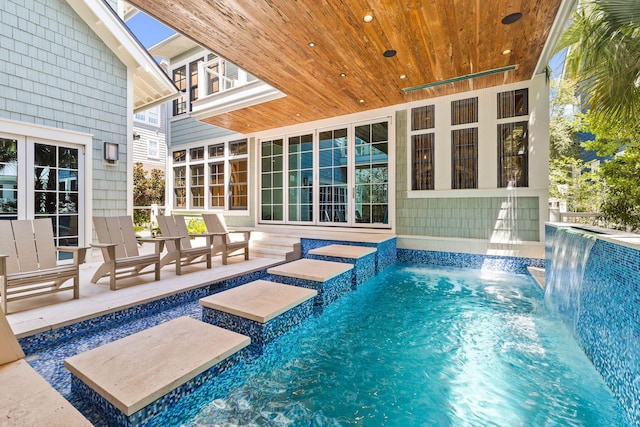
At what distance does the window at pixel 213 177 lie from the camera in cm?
909

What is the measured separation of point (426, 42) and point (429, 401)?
4350 millimetres

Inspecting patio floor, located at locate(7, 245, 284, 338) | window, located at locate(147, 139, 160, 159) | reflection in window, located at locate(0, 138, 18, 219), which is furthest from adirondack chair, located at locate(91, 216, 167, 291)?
window, located at locate(147, 139, 160, 159)

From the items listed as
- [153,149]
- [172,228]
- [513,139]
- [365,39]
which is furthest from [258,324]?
[153,149]

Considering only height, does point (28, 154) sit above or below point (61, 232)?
above

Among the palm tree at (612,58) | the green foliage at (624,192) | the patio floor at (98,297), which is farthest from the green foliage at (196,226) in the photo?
the green foliage at (624,192)

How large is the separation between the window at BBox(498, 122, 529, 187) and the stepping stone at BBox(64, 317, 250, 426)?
581 centimetres

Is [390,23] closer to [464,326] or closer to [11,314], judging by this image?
[464,326]

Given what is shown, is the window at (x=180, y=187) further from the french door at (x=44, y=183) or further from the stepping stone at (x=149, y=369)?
the stepping stone at (x=149, y=369)

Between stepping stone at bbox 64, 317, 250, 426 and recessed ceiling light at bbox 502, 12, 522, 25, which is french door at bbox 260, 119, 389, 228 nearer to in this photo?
recessed ceiling light at bbox 502, 12, 522, 25

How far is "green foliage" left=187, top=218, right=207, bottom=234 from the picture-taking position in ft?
28.1

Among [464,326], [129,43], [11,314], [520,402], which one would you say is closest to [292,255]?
[464,326]

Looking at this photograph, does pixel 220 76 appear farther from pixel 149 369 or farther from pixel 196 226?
pixel 149 369

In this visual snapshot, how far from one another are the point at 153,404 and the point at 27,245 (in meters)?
3.19

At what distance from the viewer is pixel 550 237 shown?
161 inches
